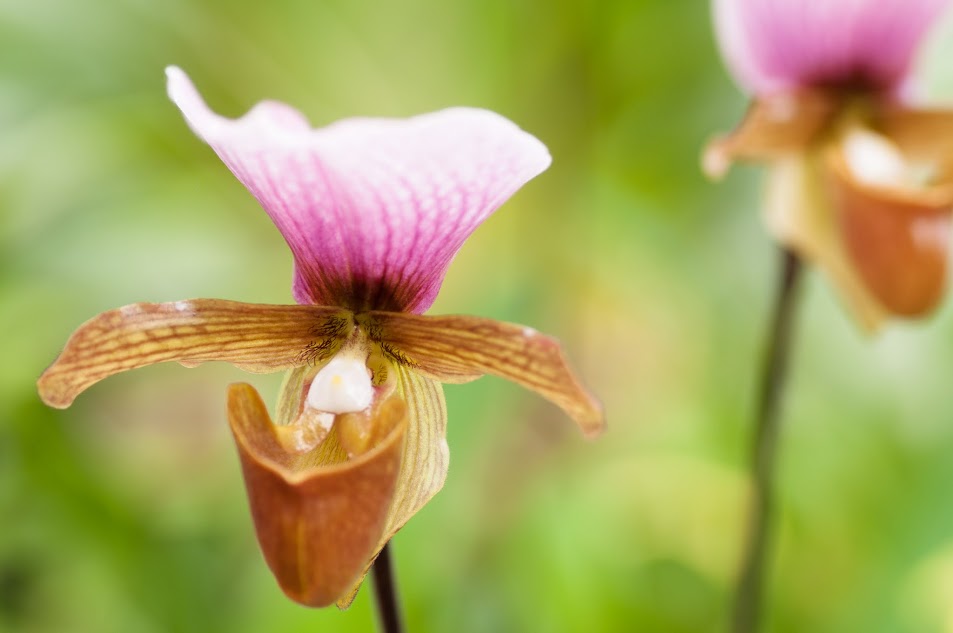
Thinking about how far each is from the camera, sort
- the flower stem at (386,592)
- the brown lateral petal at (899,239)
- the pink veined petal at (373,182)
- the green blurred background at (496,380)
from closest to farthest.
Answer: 1. the pink veined petal at (373,182)
2. the flower stem at (386,592)
3. the brown lateral petal at (899,239)
4. the green blurred background at (496,380)

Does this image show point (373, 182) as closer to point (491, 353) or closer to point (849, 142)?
point (491, 353)

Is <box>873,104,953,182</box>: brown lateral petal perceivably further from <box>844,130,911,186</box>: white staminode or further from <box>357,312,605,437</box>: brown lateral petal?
<box>357,312,605,437</box>: brown lateral petal

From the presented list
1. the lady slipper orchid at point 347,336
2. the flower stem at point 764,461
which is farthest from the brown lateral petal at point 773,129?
the lady slipper orchid at point 347,336

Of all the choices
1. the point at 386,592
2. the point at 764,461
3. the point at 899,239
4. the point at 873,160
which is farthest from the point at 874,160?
the point at 386,592

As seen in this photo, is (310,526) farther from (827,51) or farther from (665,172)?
(665,172)

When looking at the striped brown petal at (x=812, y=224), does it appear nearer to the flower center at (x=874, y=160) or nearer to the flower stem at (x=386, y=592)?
the flower center at (x=874, y=160)

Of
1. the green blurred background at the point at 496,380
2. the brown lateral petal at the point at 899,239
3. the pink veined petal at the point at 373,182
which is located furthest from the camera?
the green blurred background at the point at 496,380

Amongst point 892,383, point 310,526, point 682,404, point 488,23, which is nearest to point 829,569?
point 892,383
